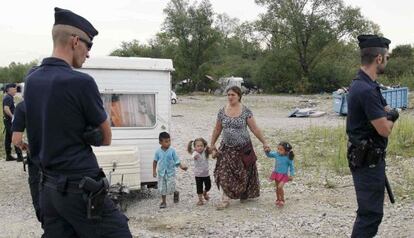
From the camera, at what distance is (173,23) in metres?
47.2

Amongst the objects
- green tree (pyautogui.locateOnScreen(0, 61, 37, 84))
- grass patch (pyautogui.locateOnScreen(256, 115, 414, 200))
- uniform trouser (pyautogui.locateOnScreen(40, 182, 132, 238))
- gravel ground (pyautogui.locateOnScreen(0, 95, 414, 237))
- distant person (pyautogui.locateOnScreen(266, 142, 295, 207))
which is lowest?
gravel ground (pyautogui.locateOnScreen(0, 95, 414, 237))

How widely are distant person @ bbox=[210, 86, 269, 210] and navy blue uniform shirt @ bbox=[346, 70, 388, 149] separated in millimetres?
2702

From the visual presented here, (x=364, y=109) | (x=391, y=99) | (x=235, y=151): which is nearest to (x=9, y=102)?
(x=235, y=151)

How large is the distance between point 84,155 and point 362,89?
2.35 m

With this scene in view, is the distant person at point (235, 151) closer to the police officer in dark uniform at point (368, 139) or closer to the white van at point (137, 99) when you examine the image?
the white van at point (137, 99)

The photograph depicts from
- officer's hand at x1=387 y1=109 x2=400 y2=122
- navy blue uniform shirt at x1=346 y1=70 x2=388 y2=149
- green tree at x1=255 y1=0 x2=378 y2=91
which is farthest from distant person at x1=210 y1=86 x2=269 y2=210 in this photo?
green tree at x1=255 y1=0 x2=378 y2=91

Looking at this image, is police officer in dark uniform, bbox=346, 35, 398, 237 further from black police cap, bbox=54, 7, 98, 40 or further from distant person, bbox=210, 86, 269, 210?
distant person, bbox=210, 86, 269, 210

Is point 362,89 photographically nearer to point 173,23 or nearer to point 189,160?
point 189,160

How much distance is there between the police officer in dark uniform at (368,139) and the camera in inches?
163

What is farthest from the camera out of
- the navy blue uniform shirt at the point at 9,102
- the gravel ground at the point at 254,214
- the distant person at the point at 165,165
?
the navy blue uniform shirt at the point at 9,102

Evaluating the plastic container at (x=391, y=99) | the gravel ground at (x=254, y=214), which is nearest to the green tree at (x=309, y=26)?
the plastic container at (x=391, y=99)

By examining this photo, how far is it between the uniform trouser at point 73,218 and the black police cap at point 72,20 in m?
1.03

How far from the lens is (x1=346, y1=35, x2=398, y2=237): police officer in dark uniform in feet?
13.6

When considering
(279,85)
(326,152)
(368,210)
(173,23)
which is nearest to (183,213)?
(368,210)
